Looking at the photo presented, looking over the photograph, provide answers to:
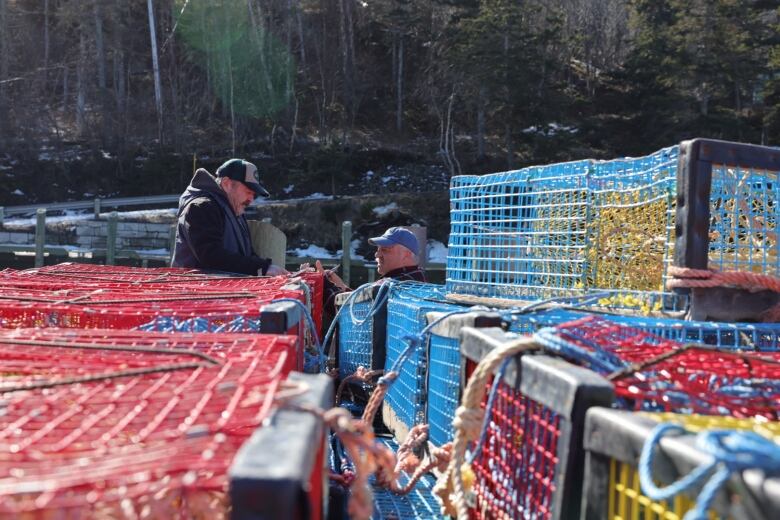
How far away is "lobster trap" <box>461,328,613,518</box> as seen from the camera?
1313 millimetres

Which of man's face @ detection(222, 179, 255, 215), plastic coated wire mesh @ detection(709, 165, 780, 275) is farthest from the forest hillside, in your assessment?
plastic coated wire mesh @ detection(709, 165, 780, 275)

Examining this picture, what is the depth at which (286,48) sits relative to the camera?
102ft

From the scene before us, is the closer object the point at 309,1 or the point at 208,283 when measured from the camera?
the point at 208,283

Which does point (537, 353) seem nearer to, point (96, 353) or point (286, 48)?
point (96, 353)

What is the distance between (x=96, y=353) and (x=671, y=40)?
84.9 ft

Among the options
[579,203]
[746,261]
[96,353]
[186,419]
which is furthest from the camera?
[579,203]

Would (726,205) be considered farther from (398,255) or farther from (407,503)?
(398,255)

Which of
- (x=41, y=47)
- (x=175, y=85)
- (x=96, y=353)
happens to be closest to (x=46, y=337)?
(x=96, y=353)

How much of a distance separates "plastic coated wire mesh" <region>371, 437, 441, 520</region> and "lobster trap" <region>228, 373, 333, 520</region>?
1.37 meters

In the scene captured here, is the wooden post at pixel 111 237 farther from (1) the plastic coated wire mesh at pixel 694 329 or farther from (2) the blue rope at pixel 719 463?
(2) the blue rope at pixel 719 463

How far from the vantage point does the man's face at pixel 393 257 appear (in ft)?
18.5

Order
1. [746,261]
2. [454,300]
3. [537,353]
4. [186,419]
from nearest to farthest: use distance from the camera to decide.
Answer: [186,419]
[537,353]
[746,261]
[454,300]

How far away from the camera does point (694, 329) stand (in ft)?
7.94

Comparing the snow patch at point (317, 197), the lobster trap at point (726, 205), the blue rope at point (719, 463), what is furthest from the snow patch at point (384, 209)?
the blue rope at point (719, 463)
